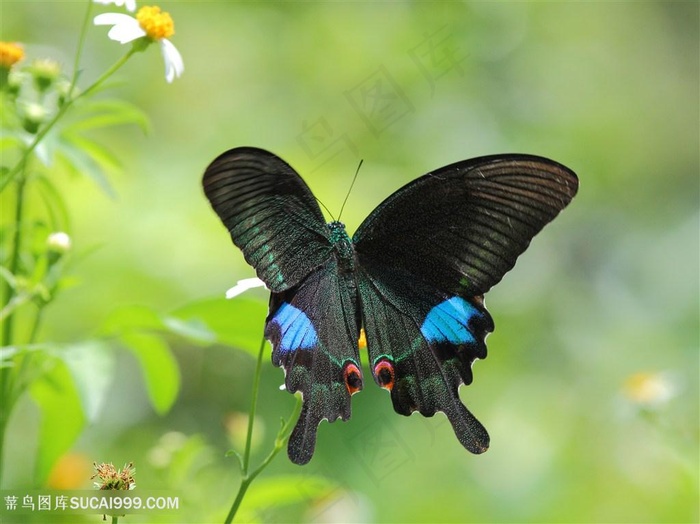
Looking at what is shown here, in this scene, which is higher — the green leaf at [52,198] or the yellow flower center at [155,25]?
the yellow flower center at [155,25]

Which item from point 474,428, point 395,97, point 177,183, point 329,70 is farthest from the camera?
point 329,70

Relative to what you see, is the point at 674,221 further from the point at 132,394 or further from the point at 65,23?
the point at 65,23

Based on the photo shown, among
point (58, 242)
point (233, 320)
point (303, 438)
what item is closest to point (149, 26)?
point (58, 242)

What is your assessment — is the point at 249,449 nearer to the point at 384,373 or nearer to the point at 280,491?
the point at 384,373

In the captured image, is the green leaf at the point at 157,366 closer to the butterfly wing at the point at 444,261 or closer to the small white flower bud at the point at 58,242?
the small white flower bud at the point at 58,242

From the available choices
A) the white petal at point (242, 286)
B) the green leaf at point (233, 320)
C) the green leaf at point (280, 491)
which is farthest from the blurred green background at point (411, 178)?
the white petal at point (242, 286)

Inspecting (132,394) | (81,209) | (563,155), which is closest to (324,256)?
(81,209)
